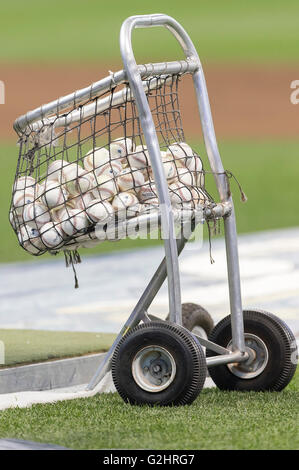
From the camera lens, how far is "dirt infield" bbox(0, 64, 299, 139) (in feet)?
60.5

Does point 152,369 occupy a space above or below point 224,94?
below

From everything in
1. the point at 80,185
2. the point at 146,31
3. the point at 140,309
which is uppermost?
the point at 146,31

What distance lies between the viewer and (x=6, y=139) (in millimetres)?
17578

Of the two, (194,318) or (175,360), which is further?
(194,318)

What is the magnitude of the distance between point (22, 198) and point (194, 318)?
1240 mm

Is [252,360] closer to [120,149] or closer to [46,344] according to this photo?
[120,149]

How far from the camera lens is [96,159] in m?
4.26

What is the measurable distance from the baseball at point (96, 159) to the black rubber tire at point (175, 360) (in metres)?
0.73

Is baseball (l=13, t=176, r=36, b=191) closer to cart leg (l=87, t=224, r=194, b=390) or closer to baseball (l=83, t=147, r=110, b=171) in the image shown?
baseball (l=83, t=147, r=110, b=171)

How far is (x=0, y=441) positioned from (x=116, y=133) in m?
13.9

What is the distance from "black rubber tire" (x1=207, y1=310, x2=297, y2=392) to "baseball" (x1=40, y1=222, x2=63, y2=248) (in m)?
0.95

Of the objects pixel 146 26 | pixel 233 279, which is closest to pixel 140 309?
pixel 233 279

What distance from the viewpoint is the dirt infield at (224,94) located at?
18453 mm

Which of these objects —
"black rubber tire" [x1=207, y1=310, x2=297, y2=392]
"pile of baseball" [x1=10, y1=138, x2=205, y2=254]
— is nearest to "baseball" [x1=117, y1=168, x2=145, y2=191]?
"pile of baseball" [x1=10, y1=138, x2=205, y2=254]
